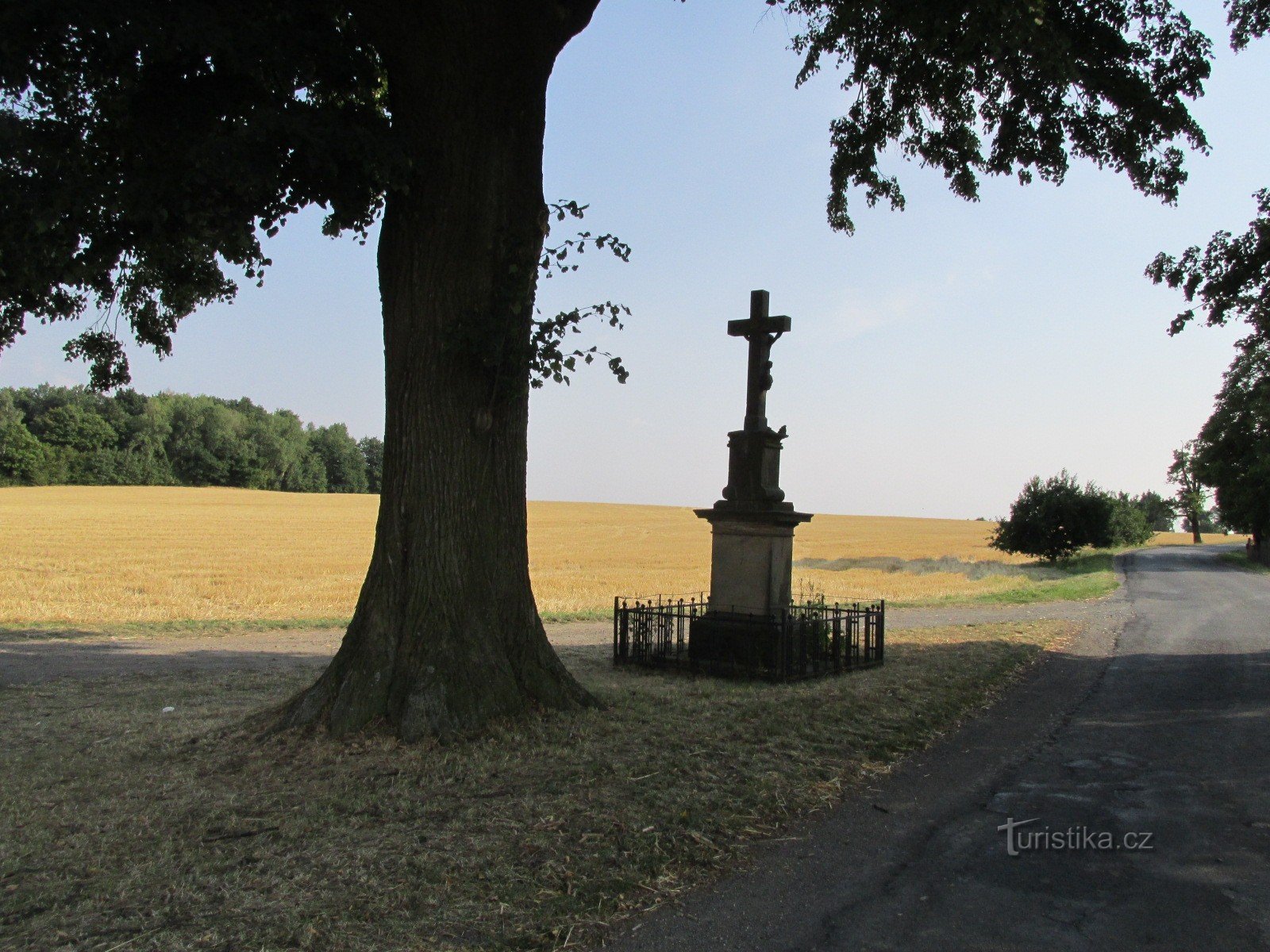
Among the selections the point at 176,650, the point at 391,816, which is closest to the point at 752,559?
the point at 391,816

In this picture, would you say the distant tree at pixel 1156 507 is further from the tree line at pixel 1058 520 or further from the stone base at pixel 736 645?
the stone base at pixel 736 645

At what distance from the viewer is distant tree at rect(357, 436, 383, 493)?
101750 mm

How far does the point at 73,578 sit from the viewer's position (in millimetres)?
23438

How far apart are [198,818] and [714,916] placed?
2798 millimetres

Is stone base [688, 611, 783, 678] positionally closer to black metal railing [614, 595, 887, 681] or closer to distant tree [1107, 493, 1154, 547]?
black metal railing [614, 595, 887, 681]

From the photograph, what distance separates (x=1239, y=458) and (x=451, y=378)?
4987 cm

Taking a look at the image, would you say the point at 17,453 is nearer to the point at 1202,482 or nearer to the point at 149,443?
the point at 149,443

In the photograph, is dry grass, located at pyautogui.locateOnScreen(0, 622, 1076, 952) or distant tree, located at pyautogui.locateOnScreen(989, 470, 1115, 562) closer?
dry grass, located at pyautogui.locateOnScreen(0, 622, 1076, 952)

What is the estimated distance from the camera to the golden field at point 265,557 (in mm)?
19578

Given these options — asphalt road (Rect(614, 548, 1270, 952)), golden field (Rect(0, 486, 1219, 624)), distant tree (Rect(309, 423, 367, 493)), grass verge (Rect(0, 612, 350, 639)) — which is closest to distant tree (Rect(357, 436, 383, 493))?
distant tree (Rect(309, 423, 367, 493))

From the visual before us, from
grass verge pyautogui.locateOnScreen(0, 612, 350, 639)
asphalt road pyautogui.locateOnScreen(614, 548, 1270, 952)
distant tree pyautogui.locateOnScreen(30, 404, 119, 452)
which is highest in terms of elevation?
distant tree pyautogui.locateOnScreen(30, 404, 119, 452)

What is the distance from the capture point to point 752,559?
10750 mm

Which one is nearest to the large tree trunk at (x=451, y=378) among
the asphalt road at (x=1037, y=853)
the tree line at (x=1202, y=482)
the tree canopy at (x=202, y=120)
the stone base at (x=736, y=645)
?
the tree canopy at (x=202, y=120)

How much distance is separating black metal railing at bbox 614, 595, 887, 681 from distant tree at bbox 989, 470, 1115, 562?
34.1m
